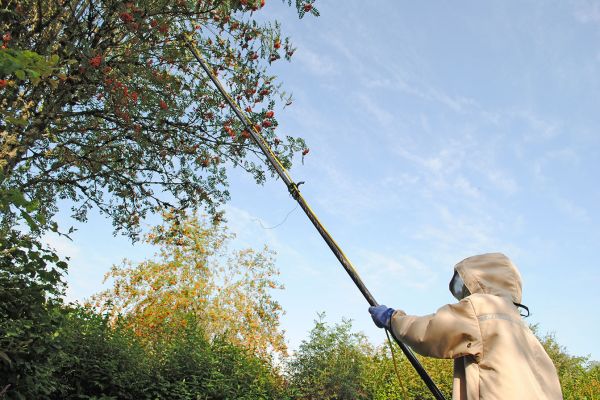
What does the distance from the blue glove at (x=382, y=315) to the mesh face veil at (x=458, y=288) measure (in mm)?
472

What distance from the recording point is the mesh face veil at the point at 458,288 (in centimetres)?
310

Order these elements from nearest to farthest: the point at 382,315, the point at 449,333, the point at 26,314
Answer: the point at 449,333 < the point at 382,315 < the point at 26,314

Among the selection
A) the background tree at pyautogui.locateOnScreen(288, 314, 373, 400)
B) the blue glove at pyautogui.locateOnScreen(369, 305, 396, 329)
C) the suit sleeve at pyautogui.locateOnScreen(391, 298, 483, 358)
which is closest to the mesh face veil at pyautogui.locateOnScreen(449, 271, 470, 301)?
the suit sleeve at pyautogui.locateOnScreen(391, 298, 483, 358)

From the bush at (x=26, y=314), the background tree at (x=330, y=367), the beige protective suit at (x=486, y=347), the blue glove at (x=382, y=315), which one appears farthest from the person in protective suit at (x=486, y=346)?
the background tree at (x=330, y=367)

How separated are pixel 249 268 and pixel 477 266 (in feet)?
61.2

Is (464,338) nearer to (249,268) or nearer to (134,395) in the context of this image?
(134,395)

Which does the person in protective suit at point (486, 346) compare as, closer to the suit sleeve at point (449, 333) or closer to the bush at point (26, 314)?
the suit sleeve at point (449, 333)

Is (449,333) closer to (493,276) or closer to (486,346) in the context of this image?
(486,346)

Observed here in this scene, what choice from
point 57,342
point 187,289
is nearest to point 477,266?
point 57,342

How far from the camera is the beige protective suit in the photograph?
2.58m

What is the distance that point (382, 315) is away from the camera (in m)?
3.05

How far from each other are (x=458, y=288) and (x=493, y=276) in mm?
292

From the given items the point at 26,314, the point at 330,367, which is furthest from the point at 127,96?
the point at 330,367

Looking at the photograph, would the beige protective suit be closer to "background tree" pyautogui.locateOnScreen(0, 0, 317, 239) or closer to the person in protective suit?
A: the person in protective suit
